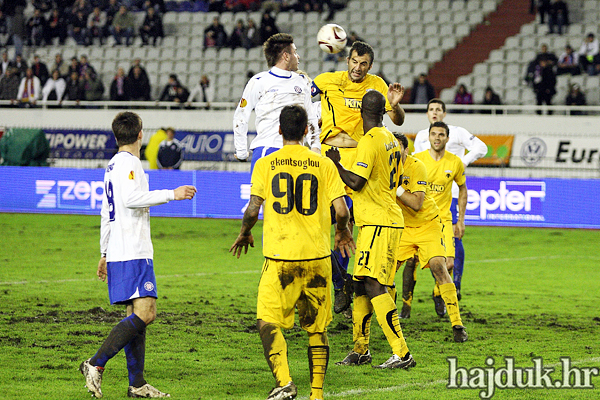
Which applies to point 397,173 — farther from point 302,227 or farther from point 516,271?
point 516,271

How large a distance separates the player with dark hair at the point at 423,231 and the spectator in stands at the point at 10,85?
68.5 feet

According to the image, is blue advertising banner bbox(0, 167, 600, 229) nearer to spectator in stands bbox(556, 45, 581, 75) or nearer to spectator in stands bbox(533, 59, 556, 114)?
spectator in stands bbox(533, 59, 556, 114)

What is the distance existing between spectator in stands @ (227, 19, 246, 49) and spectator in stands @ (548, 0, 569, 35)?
31.3 ft

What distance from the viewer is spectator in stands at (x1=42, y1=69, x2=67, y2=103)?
1039 inches

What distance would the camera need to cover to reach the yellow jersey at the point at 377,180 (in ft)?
21.6

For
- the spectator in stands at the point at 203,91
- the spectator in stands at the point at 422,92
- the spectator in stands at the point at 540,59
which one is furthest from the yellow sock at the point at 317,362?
the spectator in stands at the point at 203,91

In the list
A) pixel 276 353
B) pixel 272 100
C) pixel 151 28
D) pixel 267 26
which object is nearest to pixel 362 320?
pixel 276 353

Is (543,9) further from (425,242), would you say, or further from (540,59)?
(425,242)

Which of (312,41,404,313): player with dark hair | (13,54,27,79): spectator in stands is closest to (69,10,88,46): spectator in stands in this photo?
(13,54,27,79): spectator in stands

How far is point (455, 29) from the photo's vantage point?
27109 millimetres

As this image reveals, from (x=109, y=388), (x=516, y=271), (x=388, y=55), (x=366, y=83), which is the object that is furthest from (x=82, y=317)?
(x=388, y=55)

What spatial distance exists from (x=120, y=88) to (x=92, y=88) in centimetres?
90

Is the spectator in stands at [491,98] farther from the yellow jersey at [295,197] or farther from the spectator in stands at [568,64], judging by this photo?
the yellow jersey at [295,197]

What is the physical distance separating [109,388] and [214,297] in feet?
14.4
